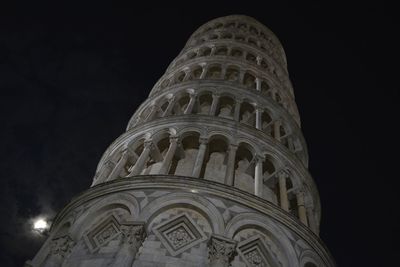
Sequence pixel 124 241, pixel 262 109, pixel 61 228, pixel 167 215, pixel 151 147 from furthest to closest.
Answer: pixel 262 109, pixel 151 147, pixel 61 228, pixel 167 215, pixel 124 241

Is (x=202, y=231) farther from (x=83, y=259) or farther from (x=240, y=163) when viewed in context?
(x=240, y=163)

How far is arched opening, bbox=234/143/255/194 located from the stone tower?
0.16 ft

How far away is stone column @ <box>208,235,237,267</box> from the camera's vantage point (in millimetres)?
11977

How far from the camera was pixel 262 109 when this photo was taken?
21.4 meters

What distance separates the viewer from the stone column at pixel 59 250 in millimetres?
12693

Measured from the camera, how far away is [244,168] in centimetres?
1814

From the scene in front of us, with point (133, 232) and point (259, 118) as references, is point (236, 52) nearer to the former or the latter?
point (259, 118)

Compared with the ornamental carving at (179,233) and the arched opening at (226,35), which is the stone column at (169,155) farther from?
the arched opening at (226,35)

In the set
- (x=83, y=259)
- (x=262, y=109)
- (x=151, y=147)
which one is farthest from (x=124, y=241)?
(x=262, y=109)

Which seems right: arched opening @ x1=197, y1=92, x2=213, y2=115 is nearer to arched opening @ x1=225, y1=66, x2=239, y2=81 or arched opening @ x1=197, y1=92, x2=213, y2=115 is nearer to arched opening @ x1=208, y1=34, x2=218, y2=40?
arched opening @ x1=225, y1=66, x2=239, y2=81

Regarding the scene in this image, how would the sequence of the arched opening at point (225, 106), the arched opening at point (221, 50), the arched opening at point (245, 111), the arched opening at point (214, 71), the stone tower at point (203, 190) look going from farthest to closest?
the arched opening at point (221, 50)
the arched opening at point (214, 71)
the arched opening at point (225, 106)
the arched opening at point (245, 111)
the stone tower at point (203, 190)

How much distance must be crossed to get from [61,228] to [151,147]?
4891 millimetres

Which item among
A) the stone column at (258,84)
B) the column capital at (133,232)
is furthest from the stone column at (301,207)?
the stone column at (258,84)

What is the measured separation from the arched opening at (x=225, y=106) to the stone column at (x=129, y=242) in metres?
10.2
